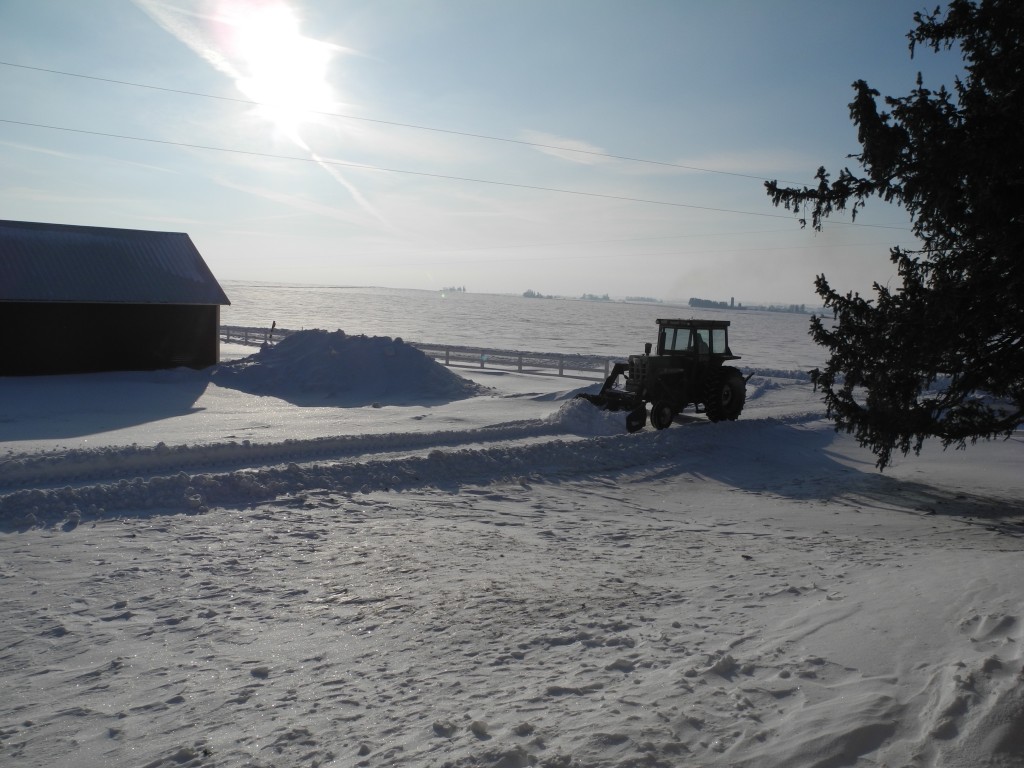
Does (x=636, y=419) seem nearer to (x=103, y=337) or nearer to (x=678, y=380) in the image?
(x=678, y=380)

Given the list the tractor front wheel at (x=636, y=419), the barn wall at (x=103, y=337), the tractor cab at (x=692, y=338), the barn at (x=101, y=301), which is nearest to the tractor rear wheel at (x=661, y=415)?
the tractor front wheel at (x=636, y=419)

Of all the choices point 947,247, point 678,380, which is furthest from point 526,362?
point 947,247

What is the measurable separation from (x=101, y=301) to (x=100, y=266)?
187 centimetres

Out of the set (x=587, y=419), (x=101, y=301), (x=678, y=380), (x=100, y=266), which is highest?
(x=100, y=266)

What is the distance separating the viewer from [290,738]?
4.70 meters

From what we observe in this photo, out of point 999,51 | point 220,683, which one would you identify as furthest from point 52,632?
point 999,51

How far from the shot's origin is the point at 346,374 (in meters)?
26.6

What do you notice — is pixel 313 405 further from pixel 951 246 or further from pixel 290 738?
pixel 290 738

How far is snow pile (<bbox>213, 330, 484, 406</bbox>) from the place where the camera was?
25.2 metres

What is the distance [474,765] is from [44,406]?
755 inches

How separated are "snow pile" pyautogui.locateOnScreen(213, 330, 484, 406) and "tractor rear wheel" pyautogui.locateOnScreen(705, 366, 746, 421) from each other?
8.35 m

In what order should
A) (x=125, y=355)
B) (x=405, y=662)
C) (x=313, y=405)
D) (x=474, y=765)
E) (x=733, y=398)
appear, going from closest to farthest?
1. (x=474, y=765)
2. (x=405, y=662)
3. (x=733, y=398)
4. (x=313, y=405)
5. (x=125, y=355)

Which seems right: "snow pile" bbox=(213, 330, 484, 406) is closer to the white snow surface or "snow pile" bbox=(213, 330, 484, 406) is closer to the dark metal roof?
the dark metal roof

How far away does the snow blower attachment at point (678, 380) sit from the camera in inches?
726
